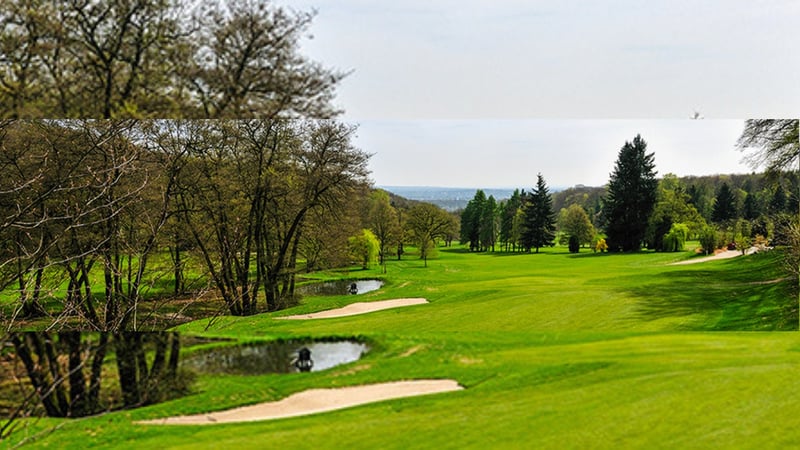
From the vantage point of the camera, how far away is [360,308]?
3.86m

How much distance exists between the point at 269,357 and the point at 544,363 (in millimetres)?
1724

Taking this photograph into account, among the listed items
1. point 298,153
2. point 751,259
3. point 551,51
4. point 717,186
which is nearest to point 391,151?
point 298,153

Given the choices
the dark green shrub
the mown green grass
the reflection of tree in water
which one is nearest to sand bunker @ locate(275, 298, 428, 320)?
the mown green grass

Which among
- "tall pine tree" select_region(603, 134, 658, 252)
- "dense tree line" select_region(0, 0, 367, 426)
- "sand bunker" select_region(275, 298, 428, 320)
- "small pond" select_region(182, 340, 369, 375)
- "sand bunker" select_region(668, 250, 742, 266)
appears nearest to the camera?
"dense tree line" select_region(0, 0, 367, 426)

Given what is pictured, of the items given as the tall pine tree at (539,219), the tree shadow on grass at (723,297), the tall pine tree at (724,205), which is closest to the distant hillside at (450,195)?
the tall pine tree at (539,219)

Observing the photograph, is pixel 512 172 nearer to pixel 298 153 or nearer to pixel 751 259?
pixel 298 153

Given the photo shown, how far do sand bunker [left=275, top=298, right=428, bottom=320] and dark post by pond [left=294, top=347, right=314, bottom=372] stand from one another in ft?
0.86

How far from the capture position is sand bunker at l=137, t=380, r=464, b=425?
3.40 m

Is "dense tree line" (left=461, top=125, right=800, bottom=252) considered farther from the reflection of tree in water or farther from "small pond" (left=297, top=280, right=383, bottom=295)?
the reflection of tree in water

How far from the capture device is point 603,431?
131 inches

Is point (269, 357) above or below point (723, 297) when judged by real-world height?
below

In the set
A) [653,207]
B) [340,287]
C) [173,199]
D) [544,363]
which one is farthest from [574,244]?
[173,199]

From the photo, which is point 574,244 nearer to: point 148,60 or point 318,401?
point 318,401

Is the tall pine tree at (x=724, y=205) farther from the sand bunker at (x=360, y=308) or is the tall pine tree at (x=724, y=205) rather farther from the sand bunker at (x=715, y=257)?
the sand bunker at (x=360, y=308)
